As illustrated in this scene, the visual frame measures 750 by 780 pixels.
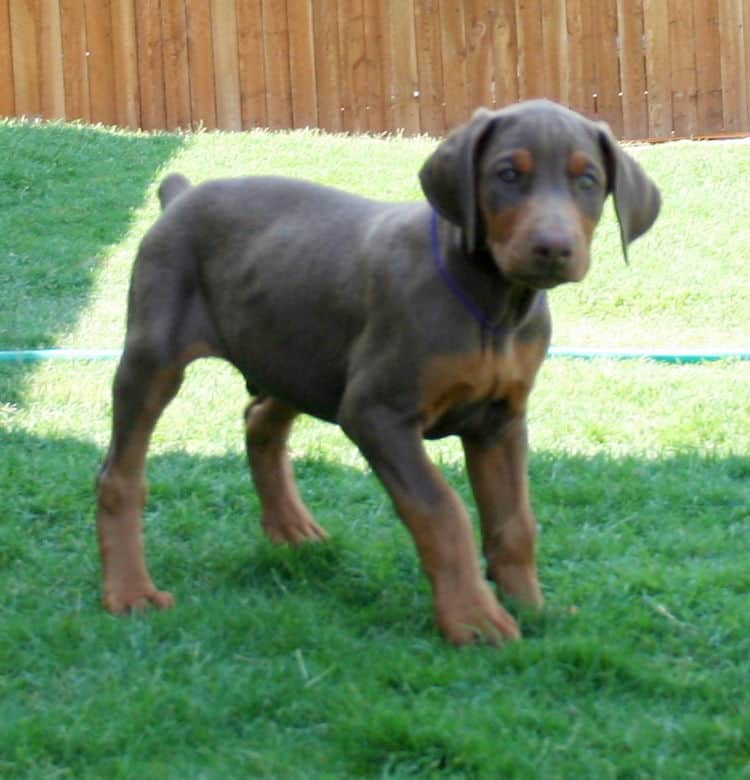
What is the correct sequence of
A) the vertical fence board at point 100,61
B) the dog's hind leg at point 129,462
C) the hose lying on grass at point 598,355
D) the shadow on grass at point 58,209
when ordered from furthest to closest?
the vertical fence board at point 100,61 < the shadow on grass at point 58,209 < the hose lying on grass at point 598,355 < the dog's hind leg at point 129,462

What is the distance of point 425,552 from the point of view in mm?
4762

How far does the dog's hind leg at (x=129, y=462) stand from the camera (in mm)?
5367

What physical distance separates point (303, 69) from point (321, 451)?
9.40 m

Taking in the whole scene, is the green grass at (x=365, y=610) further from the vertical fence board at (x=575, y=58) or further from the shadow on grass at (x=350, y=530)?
the vertical fence board at (x=575, y=58)

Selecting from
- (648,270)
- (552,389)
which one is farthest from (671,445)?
(648,270)

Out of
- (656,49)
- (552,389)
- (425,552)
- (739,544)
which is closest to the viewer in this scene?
(425,552)

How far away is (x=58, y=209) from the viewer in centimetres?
1309

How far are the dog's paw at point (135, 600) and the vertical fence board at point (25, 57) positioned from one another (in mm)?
11557

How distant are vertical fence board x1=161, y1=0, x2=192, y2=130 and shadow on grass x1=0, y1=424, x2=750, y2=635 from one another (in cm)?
925

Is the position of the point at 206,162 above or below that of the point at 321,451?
above

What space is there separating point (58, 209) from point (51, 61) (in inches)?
135

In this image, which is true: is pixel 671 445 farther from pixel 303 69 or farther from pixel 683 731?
pixel 303 69

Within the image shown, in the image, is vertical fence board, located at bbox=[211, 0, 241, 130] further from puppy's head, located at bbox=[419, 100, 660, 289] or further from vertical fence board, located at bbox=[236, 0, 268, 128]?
puppy's head, located at bbox=[419, 100, 660, 289]

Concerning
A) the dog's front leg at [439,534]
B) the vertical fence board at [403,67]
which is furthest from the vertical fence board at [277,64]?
the dog's front leg at [439,534]
